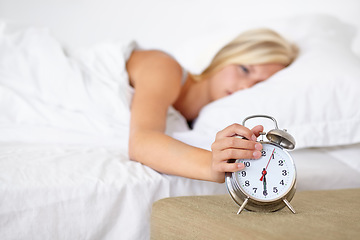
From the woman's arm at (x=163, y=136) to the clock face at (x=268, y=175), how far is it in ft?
0.09

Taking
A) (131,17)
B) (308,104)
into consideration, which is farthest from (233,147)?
(131,17)

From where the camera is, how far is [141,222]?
0.99m

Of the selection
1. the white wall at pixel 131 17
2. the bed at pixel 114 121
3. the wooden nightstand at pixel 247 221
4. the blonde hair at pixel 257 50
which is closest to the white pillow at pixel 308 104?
the bed at pixel 114 121

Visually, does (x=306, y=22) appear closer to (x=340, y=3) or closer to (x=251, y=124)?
(x=340, y=3)

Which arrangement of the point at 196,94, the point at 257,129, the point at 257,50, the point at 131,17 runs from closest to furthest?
the point at 257,129 < the point at 257,50 < the point at 196,94 < the point at 131,17

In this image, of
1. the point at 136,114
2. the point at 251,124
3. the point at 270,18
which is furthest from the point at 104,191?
the point at 270,18

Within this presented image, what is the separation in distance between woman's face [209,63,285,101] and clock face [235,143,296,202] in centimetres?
77

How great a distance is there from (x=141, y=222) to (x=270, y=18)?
1376 mm

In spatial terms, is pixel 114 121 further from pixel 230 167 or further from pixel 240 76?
pixel 230 167

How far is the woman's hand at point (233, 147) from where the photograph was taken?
794 mm

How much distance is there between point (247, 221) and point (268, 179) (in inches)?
4.7

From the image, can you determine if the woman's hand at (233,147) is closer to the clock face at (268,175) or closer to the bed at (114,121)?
the clock face at (268,175)

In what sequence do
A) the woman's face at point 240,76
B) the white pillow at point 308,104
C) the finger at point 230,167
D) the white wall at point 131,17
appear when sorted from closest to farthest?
1. the finger at point 230,167
2. the white pillow at point 308,104
3. the woman's face at point 240,76
4. the white wall at point 131,17

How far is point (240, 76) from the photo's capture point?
5.25 feet
